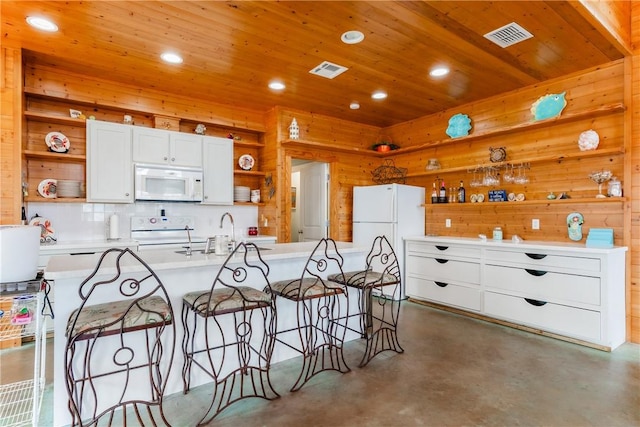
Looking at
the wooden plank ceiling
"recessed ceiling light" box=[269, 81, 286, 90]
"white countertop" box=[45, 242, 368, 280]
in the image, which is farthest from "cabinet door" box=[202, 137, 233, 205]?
"white countertop" box=[45, 242, 368, 280]

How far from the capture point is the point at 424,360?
9.20 feet

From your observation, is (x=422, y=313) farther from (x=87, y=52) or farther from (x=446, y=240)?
(x=87, y=52)

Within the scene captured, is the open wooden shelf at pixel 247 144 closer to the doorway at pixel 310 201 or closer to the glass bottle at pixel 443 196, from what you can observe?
the doorway at pixel 310 201

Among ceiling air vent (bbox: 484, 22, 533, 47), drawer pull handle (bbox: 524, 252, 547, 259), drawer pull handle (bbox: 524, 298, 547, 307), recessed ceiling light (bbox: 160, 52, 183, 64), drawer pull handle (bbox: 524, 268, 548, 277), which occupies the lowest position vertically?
drawer pull handle (bbox: 524, 298, 547, 307)

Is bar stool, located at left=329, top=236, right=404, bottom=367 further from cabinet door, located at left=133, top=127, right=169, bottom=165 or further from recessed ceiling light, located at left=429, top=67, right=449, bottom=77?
cabinet door, located at left=133, top=127, right=169, bottom=165

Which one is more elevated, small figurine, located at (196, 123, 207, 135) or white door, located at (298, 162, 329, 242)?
small figurine, located at (196, 123, 207, 135)

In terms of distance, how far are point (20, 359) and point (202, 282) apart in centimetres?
182

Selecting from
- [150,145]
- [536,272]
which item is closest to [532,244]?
[536,272]

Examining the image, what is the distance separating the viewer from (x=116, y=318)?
5.54 feet

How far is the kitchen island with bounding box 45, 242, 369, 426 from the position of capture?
6.19 ft

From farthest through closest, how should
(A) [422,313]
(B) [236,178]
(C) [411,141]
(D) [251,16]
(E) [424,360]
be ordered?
(C) [411,141]
(B) [236,178]
(A) [422,313]
(E) [424,360]
(D) [251,16]

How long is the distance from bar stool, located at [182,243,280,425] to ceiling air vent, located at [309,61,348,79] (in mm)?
1962

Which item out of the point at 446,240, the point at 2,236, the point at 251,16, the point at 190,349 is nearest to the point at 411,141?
the point at 446,240

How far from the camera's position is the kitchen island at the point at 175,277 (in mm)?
1887
